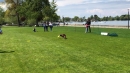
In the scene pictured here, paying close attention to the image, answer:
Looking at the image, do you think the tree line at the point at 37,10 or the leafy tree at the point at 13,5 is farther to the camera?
the leafy tree at the point at 13,5

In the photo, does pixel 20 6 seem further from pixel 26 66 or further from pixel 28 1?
pixel 26 66

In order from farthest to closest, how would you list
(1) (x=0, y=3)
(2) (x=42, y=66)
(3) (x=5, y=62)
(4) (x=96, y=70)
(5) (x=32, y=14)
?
(1) (x=0, y=3)
(5) (x=32, y=14)
(3) (x=5, y=62)
(2) (x=42, y=66)
(4) (x=96, y=70)

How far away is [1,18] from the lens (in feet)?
392

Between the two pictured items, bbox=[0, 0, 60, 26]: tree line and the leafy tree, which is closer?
bbox=[0, 0, 60, 26]: tree line

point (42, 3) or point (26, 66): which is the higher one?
point (42, 3)

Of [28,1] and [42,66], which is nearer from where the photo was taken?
[42,66]

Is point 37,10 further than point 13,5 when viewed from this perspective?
No

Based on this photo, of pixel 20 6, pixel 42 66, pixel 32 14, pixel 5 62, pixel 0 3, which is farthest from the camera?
pixel 0 3

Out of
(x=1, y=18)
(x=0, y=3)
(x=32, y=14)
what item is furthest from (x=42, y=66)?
(x=1, y=18)

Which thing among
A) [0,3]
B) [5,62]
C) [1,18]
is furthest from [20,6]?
[5,62]

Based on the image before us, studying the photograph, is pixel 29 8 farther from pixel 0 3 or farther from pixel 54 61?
pixel 54 61

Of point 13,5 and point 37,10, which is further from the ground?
point 13,5

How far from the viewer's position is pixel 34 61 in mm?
11117

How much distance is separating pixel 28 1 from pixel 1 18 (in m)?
38.3
